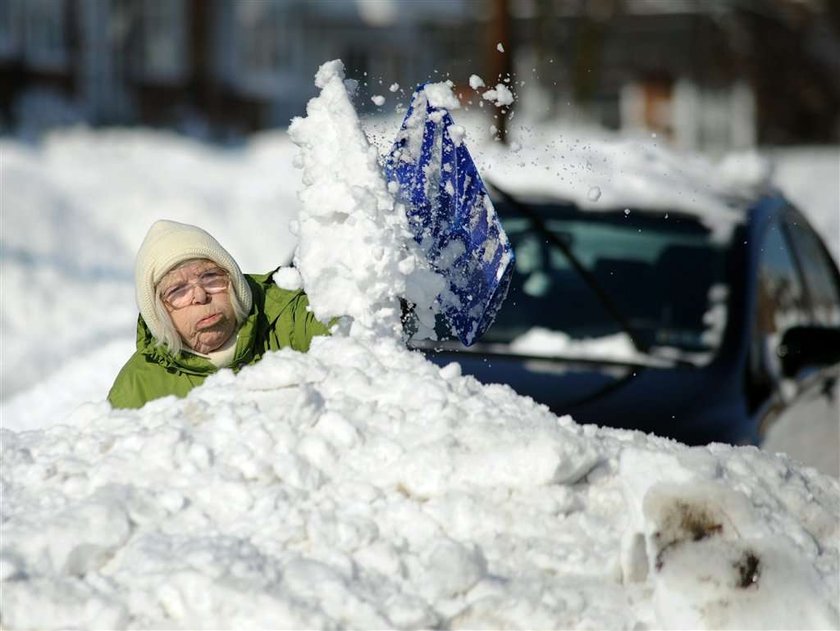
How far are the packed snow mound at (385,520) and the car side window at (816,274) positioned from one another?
2.96m

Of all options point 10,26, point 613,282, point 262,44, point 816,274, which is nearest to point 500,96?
point 613,282

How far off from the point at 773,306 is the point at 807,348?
282 millimetres

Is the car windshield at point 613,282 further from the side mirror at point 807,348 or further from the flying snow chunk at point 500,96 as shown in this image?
the flying snow chunk at point 500,96

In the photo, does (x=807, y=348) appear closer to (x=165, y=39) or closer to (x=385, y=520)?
(x=385, y=520)

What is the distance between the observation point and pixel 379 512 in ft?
7.92

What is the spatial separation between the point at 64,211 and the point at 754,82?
23.5 meters

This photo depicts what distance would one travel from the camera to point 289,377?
2703 mm

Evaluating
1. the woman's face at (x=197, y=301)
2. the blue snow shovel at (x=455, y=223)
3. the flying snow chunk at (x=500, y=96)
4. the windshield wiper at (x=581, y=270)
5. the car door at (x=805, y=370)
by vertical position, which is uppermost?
the flying snow chunk at (x=500, y=96)

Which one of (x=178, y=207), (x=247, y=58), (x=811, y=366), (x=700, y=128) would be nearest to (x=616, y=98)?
(x=700, y=128)

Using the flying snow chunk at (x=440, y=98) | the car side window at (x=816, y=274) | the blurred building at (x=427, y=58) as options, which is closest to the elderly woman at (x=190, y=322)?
the flying snow chunk at (x=440, y=98)

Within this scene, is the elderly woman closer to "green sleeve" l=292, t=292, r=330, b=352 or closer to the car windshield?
"green sleeve" l=292, t=292, r=330, b=352

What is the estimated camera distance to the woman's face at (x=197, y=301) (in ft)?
10.2

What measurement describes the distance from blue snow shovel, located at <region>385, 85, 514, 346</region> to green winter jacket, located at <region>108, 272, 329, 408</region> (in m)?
0.35

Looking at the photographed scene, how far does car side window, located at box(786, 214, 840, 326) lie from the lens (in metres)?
5.54
